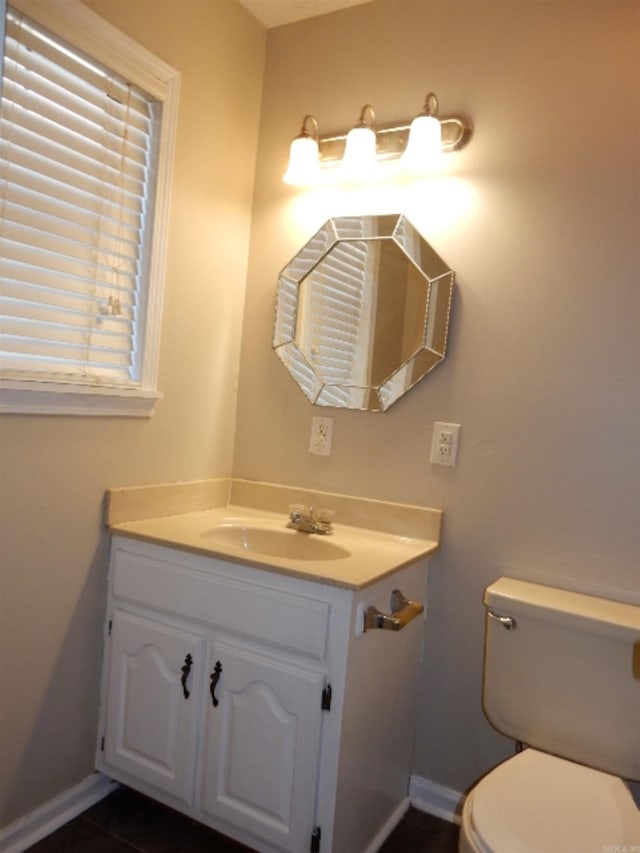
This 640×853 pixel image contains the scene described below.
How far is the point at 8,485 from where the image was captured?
1.45 m

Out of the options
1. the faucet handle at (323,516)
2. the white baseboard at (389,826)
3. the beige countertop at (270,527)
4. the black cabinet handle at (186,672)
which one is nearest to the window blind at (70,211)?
the beige countertop at (270,527)

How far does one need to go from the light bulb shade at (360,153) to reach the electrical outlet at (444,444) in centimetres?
78

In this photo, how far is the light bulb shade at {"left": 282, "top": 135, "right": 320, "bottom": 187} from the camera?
1879 millimetres

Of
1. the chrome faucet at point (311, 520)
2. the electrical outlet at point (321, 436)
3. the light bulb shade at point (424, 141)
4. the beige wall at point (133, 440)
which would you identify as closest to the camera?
the beige wall at point (133, 440)

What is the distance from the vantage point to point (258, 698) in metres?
1.46

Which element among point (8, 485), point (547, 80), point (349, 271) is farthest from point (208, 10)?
point (8, 485)

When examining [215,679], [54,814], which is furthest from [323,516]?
[54,814]

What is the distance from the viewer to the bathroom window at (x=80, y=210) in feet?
4.60

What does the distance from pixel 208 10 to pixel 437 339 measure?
121cm

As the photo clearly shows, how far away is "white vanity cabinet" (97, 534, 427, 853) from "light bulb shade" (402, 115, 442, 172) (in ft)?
3.78

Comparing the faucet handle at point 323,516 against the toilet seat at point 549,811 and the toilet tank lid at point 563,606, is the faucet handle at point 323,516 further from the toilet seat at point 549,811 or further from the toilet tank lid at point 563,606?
the toilet seat at point 549,811

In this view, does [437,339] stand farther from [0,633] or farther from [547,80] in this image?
[0,633]

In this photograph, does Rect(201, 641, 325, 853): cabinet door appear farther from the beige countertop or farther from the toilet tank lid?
the toilet tank lid

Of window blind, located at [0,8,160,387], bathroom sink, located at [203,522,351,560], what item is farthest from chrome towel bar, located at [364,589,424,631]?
window blind, located at [0,8,160,387]
